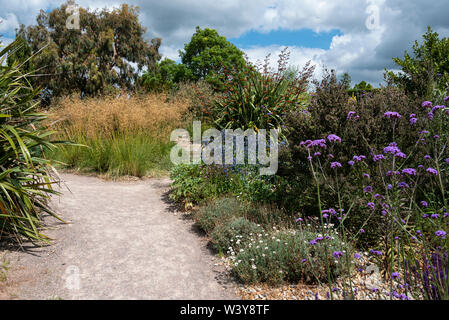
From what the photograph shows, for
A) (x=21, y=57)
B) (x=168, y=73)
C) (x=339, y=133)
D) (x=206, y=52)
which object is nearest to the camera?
(x=339, y=133)

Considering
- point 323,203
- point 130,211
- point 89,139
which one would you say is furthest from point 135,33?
point 323,203

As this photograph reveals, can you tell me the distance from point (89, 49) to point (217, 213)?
2359 cm

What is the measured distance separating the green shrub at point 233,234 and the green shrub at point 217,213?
0.59 ft

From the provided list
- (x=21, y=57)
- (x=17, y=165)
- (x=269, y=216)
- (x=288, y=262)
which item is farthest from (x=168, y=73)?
(x=288, y=262)

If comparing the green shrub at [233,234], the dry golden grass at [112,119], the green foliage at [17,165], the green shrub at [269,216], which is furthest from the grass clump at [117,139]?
the green shrub at [233,234]

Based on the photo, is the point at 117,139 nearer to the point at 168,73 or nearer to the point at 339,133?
the point at 339,133

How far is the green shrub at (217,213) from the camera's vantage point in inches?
165

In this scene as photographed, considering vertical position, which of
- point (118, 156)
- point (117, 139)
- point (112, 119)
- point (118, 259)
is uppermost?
point (112, 119)

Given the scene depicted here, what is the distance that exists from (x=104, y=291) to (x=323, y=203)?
2.62 metres

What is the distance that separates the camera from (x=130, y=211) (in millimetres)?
5105

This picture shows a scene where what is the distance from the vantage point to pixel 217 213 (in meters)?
4.29

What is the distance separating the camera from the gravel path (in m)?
2.87

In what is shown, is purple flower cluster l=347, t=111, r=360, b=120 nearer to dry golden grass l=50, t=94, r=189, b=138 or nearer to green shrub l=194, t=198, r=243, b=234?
green shrub l=194, t=198, r=243, b=234

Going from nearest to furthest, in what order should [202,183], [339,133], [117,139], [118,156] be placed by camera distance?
[339,133], [202,183], [118,156], [117,139]
